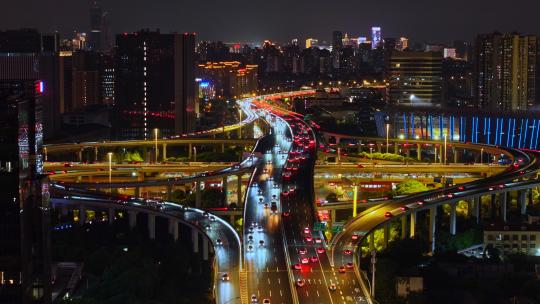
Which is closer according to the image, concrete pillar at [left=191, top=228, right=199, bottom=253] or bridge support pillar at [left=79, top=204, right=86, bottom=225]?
concrete pillar at [left=191, top=228, right=199, bottom=253]

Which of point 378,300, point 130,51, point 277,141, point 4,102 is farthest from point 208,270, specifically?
point 130,51

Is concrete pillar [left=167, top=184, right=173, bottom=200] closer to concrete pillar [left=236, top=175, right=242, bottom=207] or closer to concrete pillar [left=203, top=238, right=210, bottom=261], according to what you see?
concrete pillar [left=236, top=175, right=242, bottom=207]

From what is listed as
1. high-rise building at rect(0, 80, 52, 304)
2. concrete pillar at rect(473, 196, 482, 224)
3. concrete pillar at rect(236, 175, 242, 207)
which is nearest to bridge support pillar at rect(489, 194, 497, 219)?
concrete pillar at rect(473, 196, 482, 224)

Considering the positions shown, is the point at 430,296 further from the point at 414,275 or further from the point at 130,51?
the point at 130,51

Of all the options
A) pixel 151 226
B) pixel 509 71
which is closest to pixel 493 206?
pixel 151 226

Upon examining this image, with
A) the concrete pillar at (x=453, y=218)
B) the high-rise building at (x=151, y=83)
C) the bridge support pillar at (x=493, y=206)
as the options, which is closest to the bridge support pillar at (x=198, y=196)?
the concrete pillar at (x=453, y=218)
